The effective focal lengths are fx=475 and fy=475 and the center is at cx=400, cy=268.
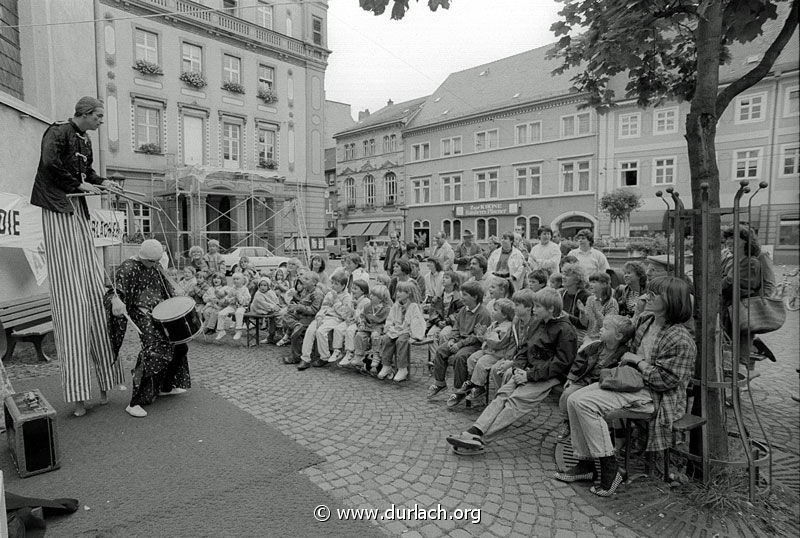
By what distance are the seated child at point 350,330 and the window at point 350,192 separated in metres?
42.4

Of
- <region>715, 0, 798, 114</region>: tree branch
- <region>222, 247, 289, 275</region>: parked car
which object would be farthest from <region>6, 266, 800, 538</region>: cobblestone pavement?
<region>222, 247, 289, 275</region>: parked car

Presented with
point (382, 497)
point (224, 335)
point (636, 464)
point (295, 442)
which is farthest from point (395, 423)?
point (224, 335)

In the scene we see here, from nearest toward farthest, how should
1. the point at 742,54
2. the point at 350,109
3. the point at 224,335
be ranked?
the point at 224,335
the point at 742,54
the point at 350,109

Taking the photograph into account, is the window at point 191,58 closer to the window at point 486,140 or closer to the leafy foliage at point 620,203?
the window at point 486,140

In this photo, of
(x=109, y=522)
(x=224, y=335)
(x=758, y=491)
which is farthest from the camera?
(x=224, y=335)

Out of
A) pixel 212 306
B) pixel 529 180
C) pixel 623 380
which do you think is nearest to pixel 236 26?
pixel 212 306

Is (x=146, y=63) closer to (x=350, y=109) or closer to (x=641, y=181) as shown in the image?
(x=641, y=181)

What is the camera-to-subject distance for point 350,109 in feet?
186

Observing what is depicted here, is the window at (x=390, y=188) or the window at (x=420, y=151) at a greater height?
the window at (x=420, y=151)

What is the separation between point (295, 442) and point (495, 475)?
168 cm

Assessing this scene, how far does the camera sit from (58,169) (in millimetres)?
4215

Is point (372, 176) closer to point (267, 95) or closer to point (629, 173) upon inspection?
point (267, 95)

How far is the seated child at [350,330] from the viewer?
21.2ft

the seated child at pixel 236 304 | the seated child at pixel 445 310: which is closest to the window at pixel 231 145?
the seated child at pixel 236 304
